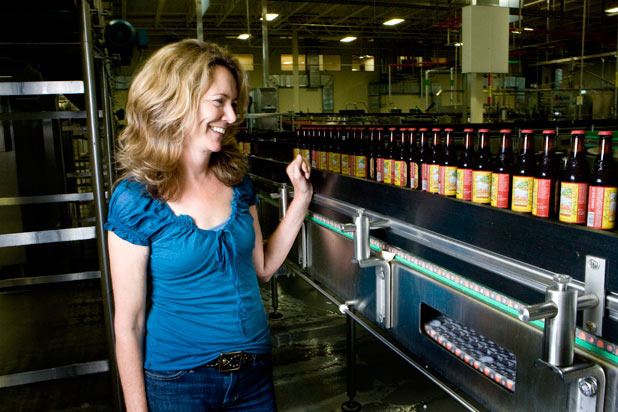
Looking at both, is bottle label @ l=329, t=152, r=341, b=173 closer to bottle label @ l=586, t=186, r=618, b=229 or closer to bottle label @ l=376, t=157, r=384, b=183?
bottle label @ l=376, t=157, r=384, b=183

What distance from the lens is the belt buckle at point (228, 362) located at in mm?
1148

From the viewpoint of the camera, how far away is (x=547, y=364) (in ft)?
3.09

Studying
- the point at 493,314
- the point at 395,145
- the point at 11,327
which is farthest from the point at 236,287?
the point at 11,327

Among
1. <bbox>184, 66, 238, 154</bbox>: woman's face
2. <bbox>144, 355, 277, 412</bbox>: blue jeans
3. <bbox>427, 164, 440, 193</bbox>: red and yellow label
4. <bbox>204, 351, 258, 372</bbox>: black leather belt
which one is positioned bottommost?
<bbox>144, 355, 277, 412</bbox>: blue jeans

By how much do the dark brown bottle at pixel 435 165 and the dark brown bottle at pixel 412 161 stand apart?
6 centimetres

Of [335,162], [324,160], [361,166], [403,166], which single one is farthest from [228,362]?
[324,160]

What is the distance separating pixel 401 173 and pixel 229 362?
1064 millimetres

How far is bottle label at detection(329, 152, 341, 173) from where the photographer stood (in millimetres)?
2561

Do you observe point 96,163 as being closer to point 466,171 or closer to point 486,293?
point 466,171

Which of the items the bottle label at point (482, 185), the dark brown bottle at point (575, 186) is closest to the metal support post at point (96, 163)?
the bottle label at point (482, 185)

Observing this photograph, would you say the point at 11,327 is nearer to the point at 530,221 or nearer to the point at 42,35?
the point at 42,35

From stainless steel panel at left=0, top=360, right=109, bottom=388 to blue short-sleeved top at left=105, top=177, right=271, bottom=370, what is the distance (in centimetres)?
107

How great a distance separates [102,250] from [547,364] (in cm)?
171

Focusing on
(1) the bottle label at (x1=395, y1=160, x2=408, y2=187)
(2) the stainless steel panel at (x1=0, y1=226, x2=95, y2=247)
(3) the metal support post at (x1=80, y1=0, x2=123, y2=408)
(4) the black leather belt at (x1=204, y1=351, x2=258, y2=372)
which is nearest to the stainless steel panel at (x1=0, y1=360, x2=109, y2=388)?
(3) the metal support post at (x1=80, y1=0, x2=123, y2=408)
